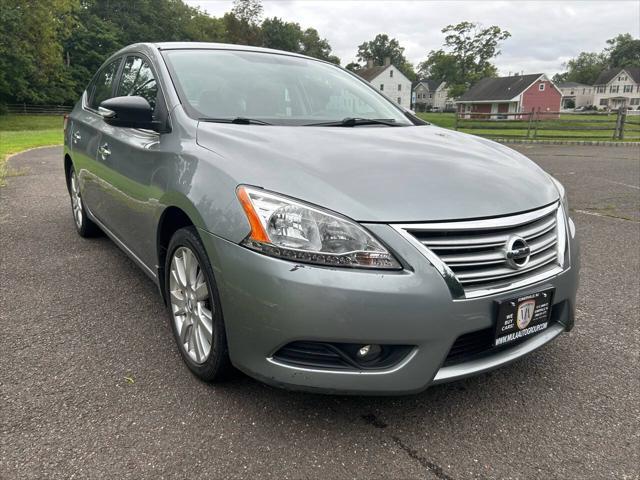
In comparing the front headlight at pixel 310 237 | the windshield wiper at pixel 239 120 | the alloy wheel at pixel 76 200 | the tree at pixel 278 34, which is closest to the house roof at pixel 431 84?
the tree at pixel 278 34

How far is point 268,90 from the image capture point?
2.94 metres

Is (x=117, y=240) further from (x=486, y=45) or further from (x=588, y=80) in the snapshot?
(x=588, y=80)

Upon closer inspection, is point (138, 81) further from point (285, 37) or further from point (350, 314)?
point (285, 37)

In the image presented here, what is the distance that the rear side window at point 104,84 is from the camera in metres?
3.82

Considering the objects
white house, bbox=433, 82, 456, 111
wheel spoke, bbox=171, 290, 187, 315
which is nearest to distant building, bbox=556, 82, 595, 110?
white house, bbox=433, 82, 456, 111

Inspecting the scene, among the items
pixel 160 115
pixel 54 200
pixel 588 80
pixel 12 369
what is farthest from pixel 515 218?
pixel 588 80

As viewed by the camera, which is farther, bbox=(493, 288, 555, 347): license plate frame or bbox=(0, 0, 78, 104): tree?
bbox=(0, 0, 78, 104): tree

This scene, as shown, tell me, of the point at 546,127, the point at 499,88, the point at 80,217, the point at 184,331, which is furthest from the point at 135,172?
the point at 499,88

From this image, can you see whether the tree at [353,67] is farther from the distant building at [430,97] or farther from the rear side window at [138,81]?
the rear side window at [138,81]

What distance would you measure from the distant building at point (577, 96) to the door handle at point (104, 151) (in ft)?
350

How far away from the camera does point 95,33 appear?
4878 centimetres

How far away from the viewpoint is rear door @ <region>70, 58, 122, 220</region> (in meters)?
3.60

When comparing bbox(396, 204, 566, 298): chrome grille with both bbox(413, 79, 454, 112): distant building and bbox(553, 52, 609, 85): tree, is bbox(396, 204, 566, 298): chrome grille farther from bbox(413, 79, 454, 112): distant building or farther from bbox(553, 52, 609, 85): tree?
bbox(553, 52, 609, 85): tree

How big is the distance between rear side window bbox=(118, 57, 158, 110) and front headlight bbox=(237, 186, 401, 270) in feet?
4.24
